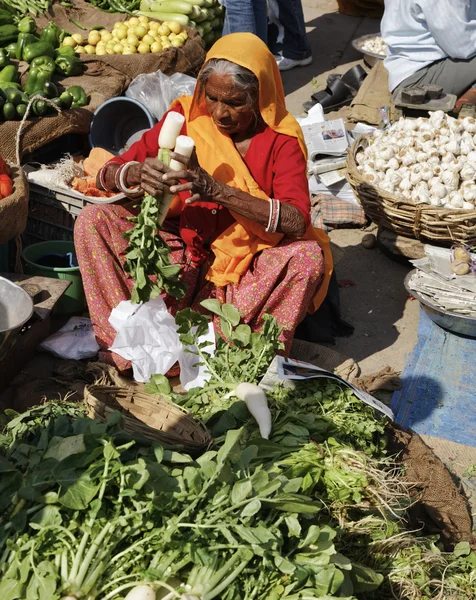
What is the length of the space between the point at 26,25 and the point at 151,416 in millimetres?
4227

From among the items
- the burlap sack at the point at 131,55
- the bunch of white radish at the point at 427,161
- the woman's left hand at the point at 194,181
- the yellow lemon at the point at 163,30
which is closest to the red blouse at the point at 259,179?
the woman's left hand at the point at 194,181

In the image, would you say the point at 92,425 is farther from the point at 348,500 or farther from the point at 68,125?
the point at 68,125

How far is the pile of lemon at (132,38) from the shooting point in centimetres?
585

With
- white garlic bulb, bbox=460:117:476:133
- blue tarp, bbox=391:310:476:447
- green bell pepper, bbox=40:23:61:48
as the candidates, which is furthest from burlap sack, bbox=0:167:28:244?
white garlic bulb, bbox=460:117:476:133

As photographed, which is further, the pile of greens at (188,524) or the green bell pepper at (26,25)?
the green bell pepper at (26,25)

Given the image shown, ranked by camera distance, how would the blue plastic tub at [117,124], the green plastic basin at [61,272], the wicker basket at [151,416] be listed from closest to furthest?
the wicker basket at [151,416], the green plastic basin at [61,272], the blue plastic tub at [117,124]

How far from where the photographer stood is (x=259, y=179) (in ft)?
10.9

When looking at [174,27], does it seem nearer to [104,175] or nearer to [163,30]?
[163,30]

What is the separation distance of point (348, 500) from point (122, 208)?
1701mm

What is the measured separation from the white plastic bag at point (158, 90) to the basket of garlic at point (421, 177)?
4.33ft

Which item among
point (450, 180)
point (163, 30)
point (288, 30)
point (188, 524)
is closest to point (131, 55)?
point (163, 30)

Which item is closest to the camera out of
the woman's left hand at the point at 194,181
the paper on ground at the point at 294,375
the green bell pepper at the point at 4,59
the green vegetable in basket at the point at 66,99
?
the paper on ground at the point at 294,375

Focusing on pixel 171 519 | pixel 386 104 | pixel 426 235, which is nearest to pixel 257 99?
pixel 426 235

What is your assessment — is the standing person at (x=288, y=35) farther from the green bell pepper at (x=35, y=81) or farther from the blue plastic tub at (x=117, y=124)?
the green bell pepper at (x=35, y=81)
